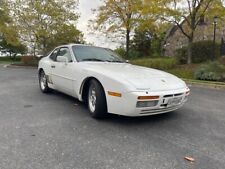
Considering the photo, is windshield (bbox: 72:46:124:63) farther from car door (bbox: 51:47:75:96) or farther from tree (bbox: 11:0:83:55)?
tree (bbox: 11:0:83:55)

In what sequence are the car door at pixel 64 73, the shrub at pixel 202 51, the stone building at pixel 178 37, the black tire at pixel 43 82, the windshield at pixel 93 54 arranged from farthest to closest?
1. the stone building at pixel 178 37
2. the shrub at pixel 202 51
3. the black tire at pixel 43 82
4. the windshield at pixel 93 54
5. the car door at pixel 64 73

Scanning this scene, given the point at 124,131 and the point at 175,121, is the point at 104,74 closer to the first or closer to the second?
the point at 124,131

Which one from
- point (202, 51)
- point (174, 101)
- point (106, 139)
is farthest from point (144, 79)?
point (202, 51)

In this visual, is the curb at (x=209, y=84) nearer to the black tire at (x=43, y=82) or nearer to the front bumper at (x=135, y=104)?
the front bumper at (x=135, y=104)

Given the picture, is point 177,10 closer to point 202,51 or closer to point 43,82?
point 202,51

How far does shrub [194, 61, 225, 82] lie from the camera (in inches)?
390

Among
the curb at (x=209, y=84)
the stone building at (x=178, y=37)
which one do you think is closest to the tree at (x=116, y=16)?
the stone building at (x=178, y=37)

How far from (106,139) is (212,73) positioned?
7974mm

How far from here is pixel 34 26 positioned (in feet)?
60.6

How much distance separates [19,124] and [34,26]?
52.4ft

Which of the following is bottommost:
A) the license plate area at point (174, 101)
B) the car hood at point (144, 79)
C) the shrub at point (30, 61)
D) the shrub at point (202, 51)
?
the license plate area at point (174, 101)

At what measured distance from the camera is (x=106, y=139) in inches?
135

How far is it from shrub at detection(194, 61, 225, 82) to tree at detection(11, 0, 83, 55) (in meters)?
11.7

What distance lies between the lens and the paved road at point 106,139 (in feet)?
9.05
